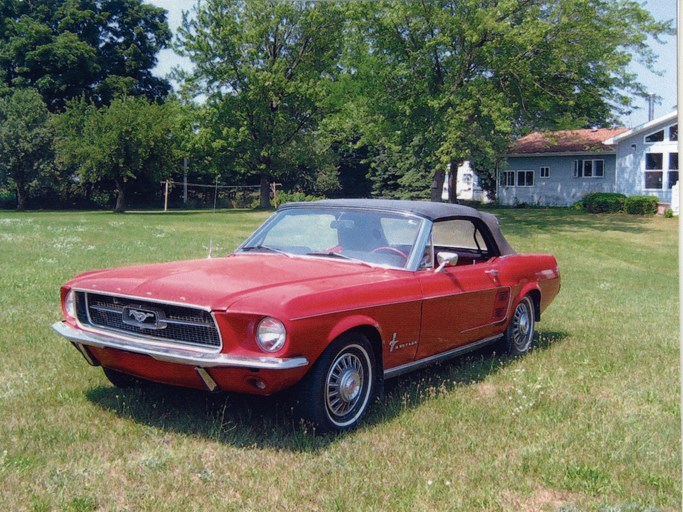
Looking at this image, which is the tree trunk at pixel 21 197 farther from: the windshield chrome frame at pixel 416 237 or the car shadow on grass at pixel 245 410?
the car shadow on grass at pixel 245 410

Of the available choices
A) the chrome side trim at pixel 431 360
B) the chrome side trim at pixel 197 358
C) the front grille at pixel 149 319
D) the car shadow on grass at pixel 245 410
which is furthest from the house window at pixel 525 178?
the chrome side trim at pixel 197 358

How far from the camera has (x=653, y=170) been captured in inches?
1558

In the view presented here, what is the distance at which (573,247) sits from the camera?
2347 centimetres

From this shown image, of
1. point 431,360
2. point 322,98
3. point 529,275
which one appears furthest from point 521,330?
point 322,98

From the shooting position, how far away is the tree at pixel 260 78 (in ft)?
139

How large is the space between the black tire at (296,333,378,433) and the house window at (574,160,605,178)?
42.1m

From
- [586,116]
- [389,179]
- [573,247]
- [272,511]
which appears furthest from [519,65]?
[272,511]

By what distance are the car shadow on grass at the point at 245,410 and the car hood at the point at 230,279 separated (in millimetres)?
688

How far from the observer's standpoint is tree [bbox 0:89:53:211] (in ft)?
140

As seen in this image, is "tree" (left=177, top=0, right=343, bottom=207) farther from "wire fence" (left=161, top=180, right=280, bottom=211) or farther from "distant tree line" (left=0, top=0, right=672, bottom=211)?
"wire fence" (left=161, top=180, right=280, bottom=211)

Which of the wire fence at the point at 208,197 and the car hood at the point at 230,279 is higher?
the wire fence at the point at 208,197

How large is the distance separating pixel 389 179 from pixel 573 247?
28318 mm

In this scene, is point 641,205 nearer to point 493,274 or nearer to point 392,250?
point 493,274

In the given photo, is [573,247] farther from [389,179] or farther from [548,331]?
[389,179]
